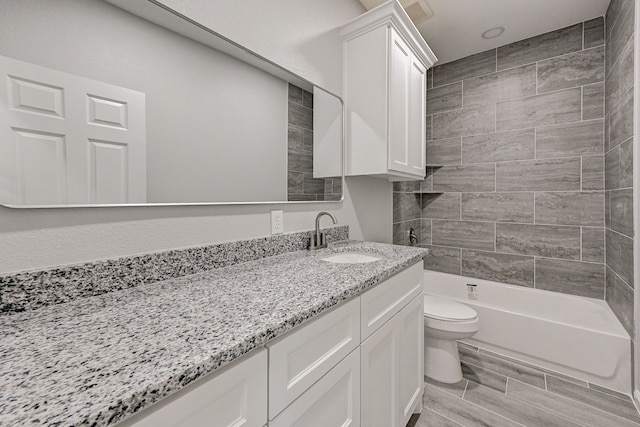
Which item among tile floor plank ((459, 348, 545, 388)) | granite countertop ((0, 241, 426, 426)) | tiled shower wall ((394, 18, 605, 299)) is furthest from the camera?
tiled shower wall ((394, 18, 605, 299))

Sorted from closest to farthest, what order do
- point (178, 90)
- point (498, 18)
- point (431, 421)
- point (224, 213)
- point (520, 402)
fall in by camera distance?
point (178, 90), point (224, 213), point (431, 421), point (520, 402), point (498, 18)

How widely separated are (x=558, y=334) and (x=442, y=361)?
2.72ft

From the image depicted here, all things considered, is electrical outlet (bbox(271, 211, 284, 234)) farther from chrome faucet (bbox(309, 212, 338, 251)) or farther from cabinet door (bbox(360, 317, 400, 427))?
cabinet door (bbox(360, 317, 400, 427))

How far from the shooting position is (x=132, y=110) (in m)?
0.89

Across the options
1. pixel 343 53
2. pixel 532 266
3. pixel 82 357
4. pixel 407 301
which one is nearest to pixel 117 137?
pixel 82 357

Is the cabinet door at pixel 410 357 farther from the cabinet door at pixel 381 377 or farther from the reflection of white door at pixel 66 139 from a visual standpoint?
the reflection of white door at pixel 66 139

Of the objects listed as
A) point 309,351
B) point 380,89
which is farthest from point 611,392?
point 380,89

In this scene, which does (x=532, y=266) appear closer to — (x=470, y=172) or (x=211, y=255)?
(x=470, y=172)

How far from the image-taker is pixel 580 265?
224 cm

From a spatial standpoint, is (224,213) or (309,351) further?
(224,213)

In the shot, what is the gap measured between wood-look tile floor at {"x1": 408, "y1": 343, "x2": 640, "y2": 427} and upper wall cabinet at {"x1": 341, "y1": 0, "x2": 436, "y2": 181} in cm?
138

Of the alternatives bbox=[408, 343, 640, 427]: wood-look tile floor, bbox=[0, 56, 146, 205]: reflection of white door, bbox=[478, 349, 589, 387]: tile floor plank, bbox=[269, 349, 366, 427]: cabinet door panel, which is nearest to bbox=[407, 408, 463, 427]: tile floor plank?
bbox=[408, 343, 640, 427]: wood-look tile floor

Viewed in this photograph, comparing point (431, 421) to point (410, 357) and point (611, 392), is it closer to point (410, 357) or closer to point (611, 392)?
point (410, 357)

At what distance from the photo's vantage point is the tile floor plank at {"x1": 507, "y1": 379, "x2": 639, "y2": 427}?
147cm
